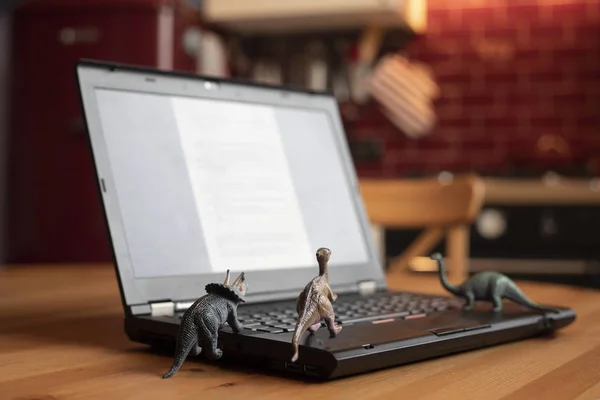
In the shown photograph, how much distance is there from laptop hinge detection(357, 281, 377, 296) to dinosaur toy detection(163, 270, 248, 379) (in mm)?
346

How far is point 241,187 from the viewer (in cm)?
79

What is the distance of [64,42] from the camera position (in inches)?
115

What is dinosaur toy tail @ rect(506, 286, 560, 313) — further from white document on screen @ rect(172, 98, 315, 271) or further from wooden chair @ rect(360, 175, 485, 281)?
wooden chair @ rect(360, 175, 485, 281)

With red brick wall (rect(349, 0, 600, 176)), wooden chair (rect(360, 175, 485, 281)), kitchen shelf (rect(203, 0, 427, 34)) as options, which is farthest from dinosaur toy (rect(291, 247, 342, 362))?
red brick wall (rect(349, 0, 600, 176))

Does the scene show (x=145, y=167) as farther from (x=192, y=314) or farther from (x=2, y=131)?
(x=2, y=131)

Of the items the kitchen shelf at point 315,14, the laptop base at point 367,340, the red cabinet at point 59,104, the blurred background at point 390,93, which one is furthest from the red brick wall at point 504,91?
the laptop base at point 367,340

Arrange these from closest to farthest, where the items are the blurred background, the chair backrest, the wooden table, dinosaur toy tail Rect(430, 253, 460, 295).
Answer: the wooden table < dinosaur toy tail Rect(430, 253, 460, 295) < the chair backrest < the blurred background

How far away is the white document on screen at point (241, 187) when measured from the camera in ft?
2.47

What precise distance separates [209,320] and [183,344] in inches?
0.8

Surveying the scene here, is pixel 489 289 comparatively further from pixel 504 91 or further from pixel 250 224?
pixel 504 91

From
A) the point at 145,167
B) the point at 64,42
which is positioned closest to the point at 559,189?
the point at 64,42

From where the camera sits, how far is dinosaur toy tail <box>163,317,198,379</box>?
49cm

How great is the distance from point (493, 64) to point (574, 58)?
1.06ft

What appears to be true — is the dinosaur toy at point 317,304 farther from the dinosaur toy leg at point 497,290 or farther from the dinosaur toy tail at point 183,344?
the dinosaur toy leg at point 497,290
